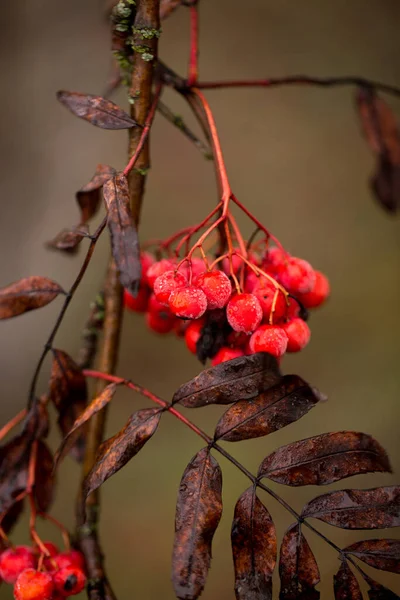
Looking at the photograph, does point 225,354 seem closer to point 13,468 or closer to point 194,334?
point 194,334

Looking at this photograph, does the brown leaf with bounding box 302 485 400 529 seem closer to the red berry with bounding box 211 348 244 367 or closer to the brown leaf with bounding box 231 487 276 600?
the brown leaf with bounding box 231 487 276 600

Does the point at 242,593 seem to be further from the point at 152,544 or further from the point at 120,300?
the point at 152,544

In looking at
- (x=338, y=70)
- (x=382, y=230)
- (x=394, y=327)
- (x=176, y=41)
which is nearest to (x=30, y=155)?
(x=176, y=41)

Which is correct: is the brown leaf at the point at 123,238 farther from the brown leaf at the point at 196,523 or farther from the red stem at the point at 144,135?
the brown leaf at the point at 196,523

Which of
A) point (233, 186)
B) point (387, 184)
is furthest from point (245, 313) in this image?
point (233, 186)

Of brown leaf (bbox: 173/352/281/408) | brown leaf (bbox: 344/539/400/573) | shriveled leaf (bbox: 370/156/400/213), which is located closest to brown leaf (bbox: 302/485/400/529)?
brown leaf (bbox: 344/539/400/573)

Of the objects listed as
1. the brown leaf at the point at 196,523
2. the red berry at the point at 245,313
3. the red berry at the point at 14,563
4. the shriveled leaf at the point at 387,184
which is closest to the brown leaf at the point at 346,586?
the brown leaf at the point at 196,523
